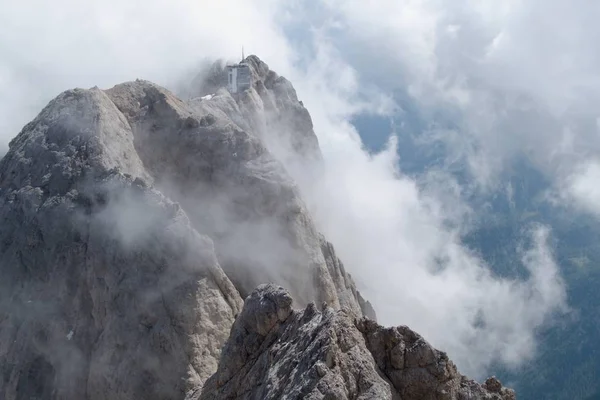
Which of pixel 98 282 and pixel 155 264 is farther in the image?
pixel 98 282

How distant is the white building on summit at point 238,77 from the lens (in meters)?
91.7

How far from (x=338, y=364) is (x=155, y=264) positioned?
78.2 feet

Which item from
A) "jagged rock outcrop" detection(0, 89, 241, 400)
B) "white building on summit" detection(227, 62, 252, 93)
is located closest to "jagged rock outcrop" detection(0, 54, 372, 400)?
"jagged rock outcrop" detection(0, 89, 241, 400)

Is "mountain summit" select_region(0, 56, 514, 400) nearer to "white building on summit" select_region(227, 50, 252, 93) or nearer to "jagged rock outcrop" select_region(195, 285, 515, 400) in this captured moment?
"jagged rock outcrop" select_region(195, 285, 515, 400)

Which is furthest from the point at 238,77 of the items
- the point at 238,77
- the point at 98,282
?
the point at 98,282

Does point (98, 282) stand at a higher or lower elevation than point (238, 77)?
lower

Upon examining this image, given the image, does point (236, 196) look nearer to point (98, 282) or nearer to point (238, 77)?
point (98, 282)

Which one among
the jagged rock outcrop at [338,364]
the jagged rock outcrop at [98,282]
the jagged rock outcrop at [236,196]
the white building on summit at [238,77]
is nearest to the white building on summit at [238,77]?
the white building on summit at [238,77]

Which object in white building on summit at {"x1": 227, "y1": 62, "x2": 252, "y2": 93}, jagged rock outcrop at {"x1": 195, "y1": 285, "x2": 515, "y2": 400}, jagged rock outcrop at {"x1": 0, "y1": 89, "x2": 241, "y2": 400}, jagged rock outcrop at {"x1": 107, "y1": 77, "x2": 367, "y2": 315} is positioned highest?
white building on summit at {"x1": 227, "y1": 62, "x2": 252, "y2": 93}

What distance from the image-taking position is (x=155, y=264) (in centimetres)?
5203

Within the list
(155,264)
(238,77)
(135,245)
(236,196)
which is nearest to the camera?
(155,264)

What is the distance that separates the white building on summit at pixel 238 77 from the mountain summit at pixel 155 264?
2137cm

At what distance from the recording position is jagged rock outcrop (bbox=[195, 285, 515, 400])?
30672 mm

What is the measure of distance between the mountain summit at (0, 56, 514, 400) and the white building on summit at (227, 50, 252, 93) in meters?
21.4
